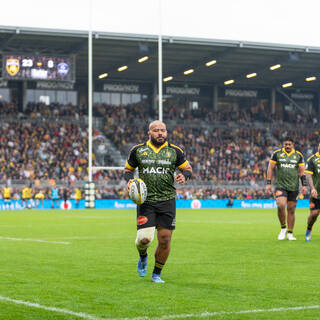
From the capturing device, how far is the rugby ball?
906cm

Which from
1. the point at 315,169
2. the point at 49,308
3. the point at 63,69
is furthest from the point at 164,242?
the point at 63,69

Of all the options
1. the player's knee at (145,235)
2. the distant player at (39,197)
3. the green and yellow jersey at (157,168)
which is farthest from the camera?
the distant player at (39,197)

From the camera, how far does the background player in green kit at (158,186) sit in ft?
30.4

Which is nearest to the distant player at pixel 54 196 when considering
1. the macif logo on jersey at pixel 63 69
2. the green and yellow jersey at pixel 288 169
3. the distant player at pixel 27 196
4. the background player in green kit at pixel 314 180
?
the distant player at pixel 27 196

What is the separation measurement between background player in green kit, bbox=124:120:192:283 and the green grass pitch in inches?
18.8

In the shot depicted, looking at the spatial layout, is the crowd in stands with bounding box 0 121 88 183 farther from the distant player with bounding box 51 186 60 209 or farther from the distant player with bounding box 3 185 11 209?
the distant player with bounding box 3 185 11 209

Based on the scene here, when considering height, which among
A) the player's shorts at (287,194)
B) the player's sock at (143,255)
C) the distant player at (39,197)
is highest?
the player's shorts at (287,194)

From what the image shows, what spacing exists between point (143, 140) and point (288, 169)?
132 feet

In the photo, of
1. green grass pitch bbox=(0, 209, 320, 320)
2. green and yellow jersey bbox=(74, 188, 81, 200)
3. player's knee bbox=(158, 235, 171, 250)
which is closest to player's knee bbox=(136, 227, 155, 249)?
player's knee bbox=(158, 235, 171, 250)

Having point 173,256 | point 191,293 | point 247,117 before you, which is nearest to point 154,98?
point 247,117

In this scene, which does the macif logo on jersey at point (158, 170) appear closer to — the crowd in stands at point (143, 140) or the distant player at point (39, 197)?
the distant player at point (39, 197)

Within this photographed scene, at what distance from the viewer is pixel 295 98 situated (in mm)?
68188

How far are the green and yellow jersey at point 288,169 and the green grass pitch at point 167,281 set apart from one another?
125 centimetres

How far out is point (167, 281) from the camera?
9.30 meters
